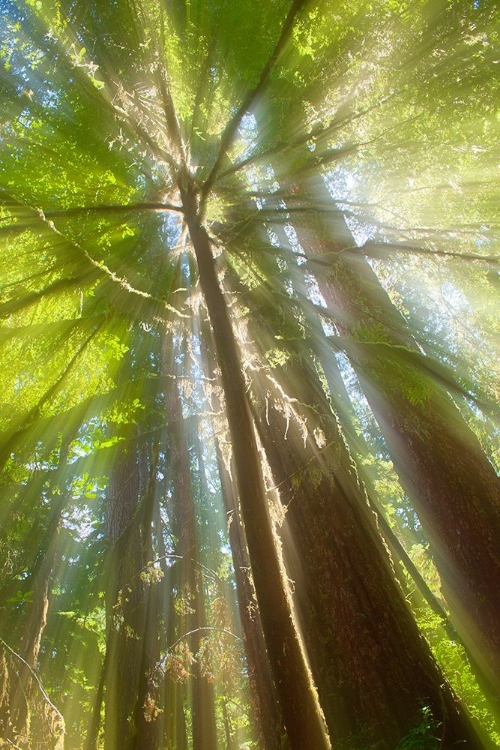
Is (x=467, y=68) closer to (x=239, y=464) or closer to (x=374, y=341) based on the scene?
(x=374, y=341)

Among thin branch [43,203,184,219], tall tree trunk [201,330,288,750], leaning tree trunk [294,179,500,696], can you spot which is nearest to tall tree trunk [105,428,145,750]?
tall tree trunk [201,330,288,750]

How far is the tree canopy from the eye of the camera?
371cm

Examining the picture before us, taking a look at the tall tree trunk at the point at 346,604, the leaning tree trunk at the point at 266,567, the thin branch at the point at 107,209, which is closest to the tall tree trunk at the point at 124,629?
the tall tree trunk at the point at 346,604

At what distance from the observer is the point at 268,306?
4.99 m

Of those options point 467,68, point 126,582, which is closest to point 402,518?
point 126,582

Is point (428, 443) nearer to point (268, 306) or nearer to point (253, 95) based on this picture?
point (268, 306)

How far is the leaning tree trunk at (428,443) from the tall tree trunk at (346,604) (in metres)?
1.10

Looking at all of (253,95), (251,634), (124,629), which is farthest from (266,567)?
(124,629)

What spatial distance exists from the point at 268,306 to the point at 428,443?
254 cm

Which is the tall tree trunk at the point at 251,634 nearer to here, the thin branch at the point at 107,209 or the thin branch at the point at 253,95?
the thin branch at the point at 107,209

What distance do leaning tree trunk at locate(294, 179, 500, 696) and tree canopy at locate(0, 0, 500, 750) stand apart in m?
0.03

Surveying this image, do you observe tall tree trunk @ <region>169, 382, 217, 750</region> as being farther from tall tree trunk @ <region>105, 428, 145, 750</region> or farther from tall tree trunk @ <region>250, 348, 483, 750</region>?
tall tree trunk @ <region>250, 348, 483, 750</region>

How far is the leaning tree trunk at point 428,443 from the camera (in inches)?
182

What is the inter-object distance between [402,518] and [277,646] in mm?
13957
